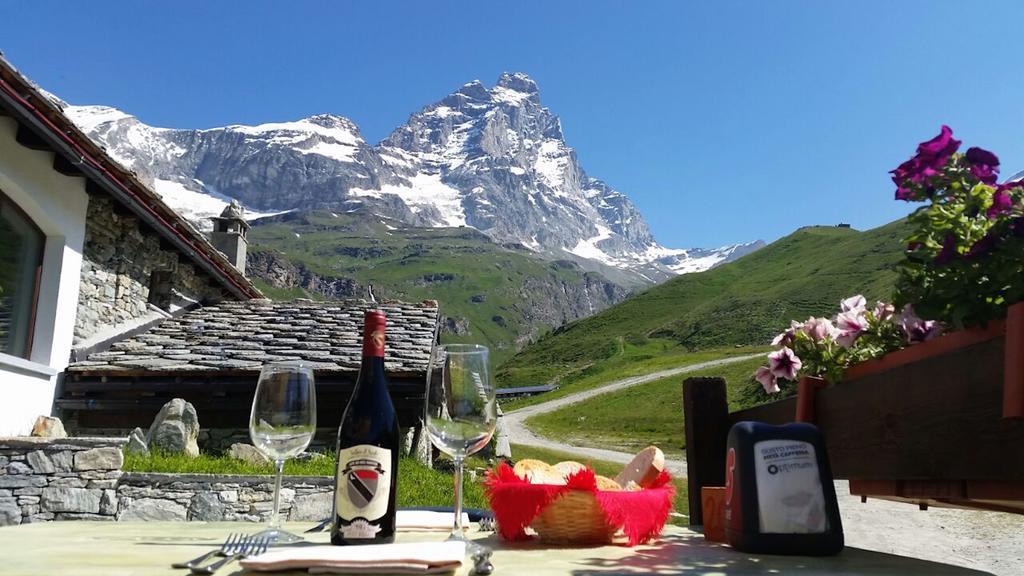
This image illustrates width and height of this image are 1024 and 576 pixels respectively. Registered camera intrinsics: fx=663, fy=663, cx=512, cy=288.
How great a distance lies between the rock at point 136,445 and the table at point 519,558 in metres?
7.22

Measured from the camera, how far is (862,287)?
54.9 m

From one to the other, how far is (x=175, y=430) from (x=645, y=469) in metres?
8.30

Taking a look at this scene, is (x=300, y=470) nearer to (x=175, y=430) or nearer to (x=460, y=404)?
(x=175, y=430)

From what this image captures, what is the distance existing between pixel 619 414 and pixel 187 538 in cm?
2961

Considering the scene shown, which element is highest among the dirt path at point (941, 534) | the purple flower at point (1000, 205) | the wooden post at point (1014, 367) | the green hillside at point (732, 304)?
the green hillside at point (732, 304)

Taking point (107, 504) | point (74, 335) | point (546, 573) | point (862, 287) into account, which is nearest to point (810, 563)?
point (546, 573)

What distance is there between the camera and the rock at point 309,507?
737cm

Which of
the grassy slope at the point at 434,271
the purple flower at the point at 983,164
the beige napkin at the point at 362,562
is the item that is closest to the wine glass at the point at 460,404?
the beige napkin at the point at 362,562

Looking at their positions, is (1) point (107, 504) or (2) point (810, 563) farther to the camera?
(1) point (107, 504)

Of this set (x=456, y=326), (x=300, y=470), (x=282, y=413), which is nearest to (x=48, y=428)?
(x=300, y=470)

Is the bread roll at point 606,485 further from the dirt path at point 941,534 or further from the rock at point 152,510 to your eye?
the rock at point 152,510

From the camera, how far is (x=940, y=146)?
5.80ft

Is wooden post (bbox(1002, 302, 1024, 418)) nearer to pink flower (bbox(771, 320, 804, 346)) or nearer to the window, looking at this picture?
pink flower (bbox(771, 320, 804, 346))

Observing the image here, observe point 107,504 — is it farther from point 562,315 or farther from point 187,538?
point 562,315
